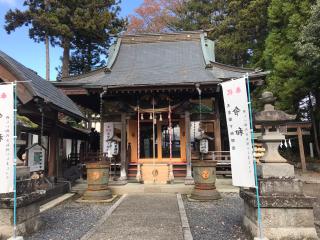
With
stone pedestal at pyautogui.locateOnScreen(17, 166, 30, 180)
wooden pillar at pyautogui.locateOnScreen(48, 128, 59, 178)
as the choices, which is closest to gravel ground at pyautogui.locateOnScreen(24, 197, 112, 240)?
stone pedestal at pyautogui.locateOnScreen(17, 166, 30, 180)

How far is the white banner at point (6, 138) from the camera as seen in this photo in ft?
16.9

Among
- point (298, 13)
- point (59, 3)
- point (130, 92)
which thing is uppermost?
point (59, 3)

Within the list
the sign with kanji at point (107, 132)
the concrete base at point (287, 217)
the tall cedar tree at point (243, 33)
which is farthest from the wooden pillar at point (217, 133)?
the tall cedar tree at point (243, 33)

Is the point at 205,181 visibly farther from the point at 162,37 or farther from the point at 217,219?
the point at 162,37

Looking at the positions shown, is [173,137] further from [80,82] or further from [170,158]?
[80,82]

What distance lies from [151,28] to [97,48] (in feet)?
22.3

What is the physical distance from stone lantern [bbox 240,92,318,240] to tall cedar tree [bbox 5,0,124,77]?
20.0 m

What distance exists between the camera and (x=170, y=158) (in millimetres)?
12531

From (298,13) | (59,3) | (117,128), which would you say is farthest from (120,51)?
(298,13)

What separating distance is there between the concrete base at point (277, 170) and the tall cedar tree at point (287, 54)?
1336cm

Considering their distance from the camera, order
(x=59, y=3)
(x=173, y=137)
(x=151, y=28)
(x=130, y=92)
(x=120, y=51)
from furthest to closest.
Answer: (x=151, y=28)
(x=59, y=3)
(x=120, y=51)
(x=173, y=137)
(x=130, y=92)

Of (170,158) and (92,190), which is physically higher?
(170,158)

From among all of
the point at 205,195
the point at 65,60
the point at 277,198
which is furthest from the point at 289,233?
the point at 65,60

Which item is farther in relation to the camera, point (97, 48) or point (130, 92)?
point (97, 48)
